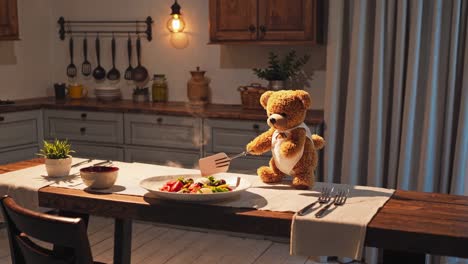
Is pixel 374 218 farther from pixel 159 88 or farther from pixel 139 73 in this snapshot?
pixel 139 73

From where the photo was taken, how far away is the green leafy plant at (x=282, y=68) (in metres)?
3.97

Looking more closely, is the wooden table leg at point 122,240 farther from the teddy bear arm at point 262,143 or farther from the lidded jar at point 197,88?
the lidded jar at point 197,88

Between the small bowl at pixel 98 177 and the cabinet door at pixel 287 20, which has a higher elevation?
the cabinet door at pixel 287 20

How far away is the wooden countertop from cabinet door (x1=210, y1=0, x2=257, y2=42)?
499 millimetres

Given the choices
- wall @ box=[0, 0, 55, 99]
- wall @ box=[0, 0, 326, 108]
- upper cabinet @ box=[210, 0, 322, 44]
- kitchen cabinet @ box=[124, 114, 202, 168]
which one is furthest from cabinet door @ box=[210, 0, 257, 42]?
wall @ box=[0, 0, 55, 99]

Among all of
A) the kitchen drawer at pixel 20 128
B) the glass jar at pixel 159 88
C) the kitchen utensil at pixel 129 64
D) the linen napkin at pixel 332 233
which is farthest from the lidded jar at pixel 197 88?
the linen napkin at pixel 332 233

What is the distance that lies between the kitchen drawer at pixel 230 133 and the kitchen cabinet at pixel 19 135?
1345 mm

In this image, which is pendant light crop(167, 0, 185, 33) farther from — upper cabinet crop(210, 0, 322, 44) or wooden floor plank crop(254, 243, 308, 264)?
wooden floor plank crop(254, 243, 308, 264)

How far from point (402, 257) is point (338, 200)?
0.83 feet

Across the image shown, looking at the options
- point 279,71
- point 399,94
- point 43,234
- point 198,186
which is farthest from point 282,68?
point 43,234

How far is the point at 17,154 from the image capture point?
13.8ft

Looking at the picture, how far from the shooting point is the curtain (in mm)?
3287

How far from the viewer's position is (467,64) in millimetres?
3227

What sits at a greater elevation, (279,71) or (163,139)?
(279,71)
